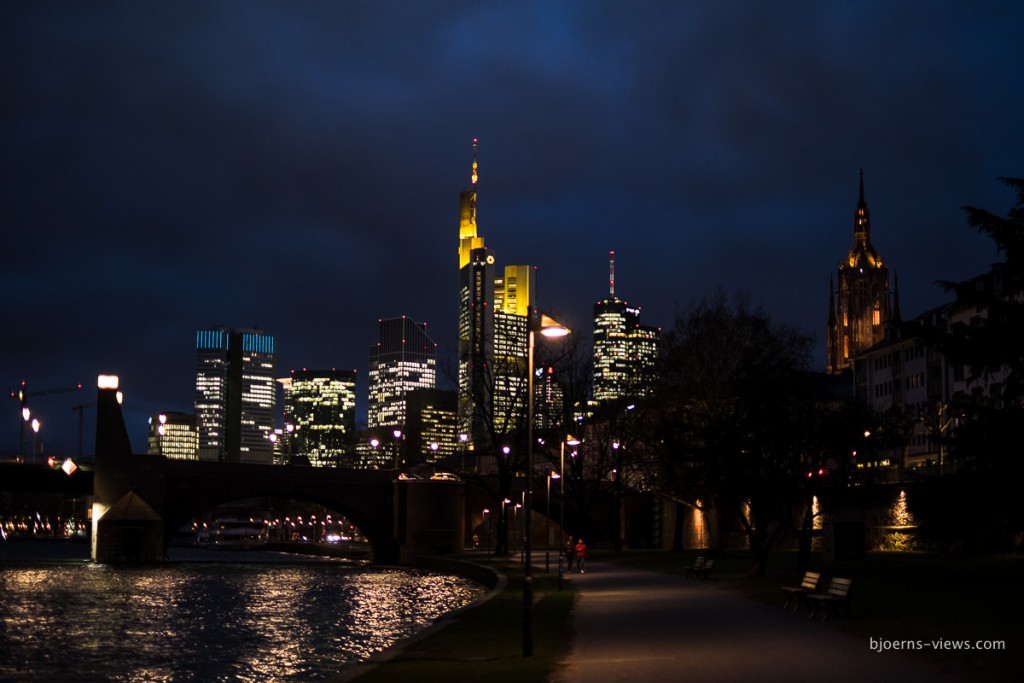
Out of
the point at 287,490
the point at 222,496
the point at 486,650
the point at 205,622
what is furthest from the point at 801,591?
the point at 287,490

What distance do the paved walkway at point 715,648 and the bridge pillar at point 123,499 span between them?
64.4 m

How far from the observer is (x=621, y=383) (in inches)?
3216

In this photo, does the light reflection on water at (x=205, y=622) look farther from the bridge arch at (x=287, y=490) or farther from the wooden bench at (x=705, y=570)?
the bridge arch at (x=287, y=490)

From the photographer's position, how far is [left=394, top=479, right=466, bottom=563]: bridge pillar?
10212 cm

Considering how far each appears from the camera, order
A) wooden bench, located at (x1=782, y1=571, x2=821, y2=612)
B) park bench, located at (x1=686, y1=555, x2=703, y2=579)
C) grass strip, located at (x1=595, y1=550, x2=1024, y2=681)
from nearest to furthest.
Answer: grass strip, located at (x1=595, y1=550, x2=1024, y2=681)
wooden bench, located at (x1=782, y1=571, x2=821, y2=612)
park bench, located at (x1=686, y1=555, x2=703, y2=579)

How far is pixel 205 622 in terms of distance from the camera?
141ft

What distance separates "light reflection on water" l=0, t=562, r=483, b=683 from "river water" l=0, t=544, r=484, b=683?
1.8 inches

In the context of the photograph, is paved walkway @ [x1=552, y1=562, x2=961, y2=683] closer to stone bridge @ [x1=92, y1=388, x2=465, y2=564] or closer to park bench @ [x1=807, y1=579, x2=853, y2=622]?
park bench @ [x1=807, y1=579, x2=853, y2=622]

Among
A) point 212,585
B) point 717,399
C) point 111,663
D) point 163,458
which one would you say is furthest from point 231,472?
point 111,663

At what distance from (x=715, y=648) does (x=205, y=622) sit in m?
24.7

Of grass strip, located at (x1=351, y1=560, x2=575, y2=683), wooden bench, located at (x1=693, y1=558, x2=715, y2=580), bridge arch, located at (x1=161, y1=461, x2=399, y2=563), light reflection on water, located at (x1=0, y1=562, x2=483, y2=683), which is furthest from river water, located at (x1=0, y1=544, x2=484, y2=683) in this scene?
bridge arch, located at (x1=161, y1=461, x2=399, y2=563)

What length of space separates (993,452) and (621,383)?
4383 cm

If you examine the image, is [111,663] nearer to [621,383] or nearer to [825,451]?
[825,451]

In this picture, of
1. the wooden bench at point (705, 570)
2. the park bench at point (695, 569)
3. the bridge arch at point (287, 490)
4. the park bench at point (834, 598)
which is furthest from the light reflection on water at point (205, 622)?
the bridge arch at point (287, 490)
